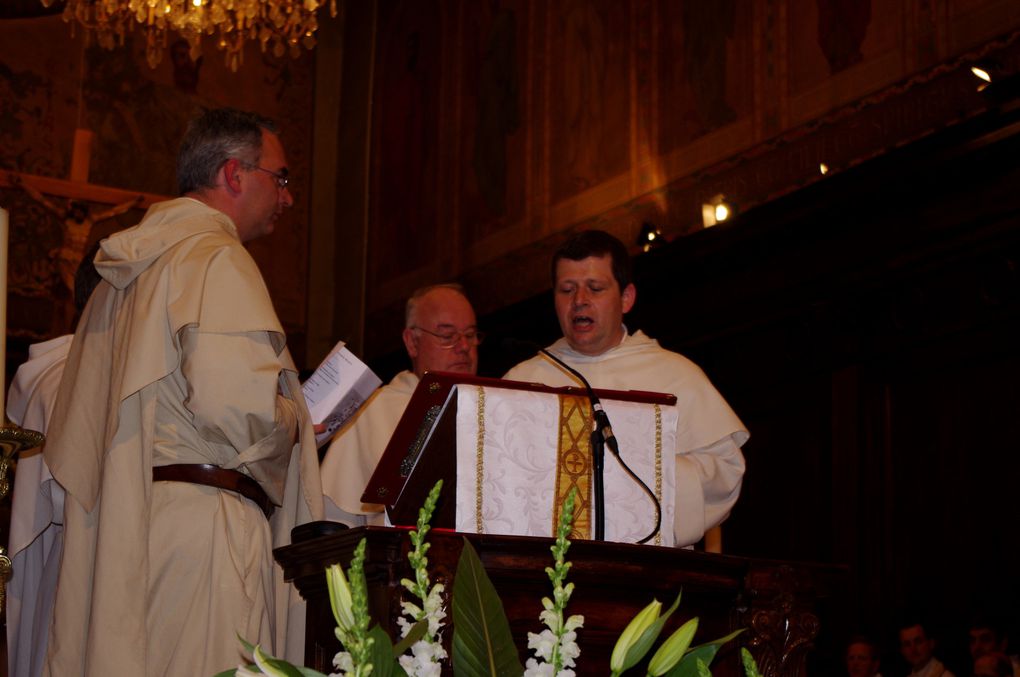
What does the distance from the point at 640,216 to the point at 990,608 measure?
154 inches

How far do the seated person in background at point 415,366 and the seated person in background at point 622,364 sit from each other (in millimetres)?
1283

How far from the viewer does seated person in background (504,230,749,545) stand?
4.04 metres

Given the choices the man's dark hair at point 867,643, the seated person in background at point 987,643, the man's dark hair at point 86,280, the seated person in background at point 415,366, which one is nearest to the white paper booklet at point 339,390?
the seated person in background at point 415,366

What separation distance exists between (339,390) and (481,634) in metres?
3.56

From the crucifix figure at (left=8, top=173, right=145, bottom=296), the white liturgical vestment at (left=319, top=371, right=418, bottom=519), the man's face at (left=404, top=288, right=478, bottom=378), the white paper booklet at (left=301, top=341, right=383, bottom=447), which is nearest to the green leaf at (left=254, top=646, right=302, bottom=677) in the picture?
the white paper booklet at (left=301, top=341, right=383, bottom=447)

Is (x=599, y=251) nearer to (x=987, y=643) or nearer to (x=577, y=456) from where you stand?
(x=577, y=456)

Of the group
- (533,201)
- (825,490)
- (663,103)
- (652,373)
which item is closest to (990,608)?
(825,490)

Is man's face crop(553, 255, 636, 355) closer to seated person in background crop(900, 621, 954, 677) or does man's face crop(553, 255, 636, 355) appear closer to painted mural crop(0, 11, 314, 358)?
seated person in background crop(900, 621, 954, 677)

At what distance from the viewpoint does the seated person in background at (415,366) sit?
18.6ft

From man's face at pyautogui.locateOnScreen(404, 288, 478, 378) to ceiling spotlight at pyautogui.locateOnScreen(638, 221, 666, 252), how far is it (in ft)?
12.2

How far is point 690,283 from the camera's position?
928 cm

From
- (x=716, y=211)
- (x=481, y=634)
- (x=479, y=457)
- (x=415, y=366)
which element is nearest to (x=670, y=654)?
(x=481, y=634)

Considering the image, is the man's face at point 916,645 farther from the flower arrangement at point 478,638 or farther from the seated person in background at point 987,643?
the flower arrangement at point 478,638

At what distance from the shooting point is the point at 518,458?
3367mm
